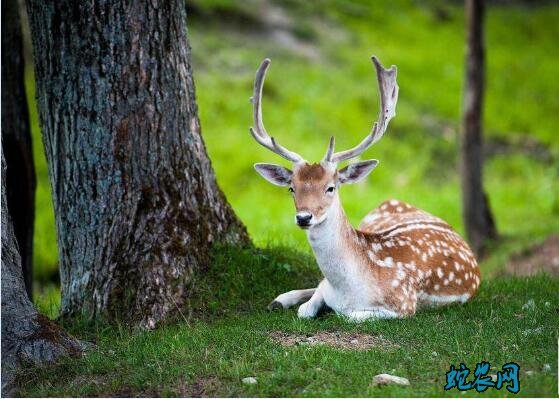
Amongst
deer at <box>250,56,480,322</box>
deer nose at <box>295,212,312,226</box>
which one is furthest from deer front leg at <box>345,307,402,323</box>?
deer nose at <box>295,212,312,226</box>

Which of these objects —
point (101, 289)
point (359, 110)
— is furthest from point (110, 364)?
point (359, 110)

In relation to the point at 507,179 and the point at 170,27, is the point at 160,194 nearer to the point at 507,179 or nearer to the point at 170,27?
the point at 170,27

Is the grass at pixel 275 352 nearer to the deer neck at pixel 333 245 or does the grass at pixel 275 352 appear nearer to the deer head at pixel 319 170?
the deer neck at pixel 333 245

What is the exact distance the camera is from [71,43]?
738 cm

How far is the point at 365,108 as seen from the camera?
18656 mm

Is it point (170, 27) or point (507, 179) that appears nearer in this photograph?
point (170, 27)

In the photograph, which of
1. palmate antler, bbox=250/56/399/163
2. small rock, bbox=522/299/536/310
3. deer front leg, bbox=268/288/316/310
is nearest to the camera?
palmate antler, bbox=250/56/399/163

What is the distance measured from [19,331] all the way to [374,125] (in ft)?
10.1

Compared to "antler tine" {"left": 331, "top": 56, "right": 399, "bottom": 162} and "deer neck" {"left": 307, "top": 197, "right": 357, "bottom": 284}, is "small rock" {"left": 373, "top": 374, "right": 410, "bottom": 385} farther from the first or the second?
"antler tine" {"left": 331, "top": 56, "right": 399, "bottom": 162}

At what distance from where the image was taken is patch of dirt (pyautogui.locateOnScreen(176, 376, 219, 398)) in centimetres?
586

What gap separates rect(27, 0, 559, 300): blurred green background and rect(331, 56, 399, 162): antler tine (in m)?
5.35

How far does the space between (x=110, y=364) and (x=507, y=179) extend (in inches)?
519

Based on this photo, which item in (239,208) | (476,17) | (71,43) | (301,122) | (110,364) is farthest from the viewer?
(301,122)

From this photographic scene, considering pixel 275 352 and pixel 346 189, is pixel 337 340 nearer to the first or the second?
pixel 275 352
